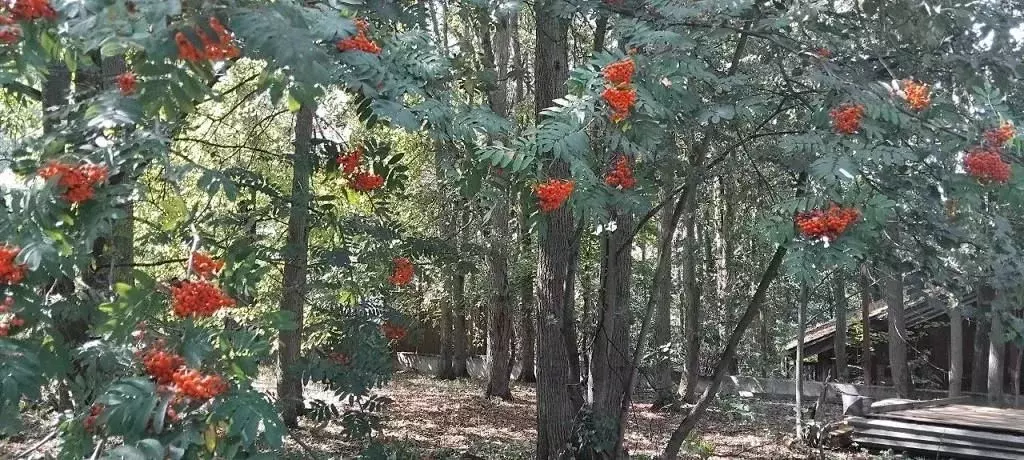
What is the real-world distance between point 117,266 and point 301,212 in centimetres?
137

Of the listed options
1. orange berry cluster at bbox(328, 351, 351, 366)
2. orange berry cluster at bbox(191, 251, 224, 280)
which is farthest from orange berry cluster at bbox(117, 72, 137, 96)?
orange berry cluster at bbox(328, 351, 351, 366)

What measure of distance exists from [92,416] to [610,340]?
4112mm

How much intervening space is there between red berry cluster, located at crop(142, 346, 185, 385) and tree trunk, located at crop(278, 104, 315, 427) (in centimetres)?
39

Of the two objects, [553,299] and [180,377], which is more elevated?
[553,299]

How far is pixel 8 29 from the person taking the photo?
2377 millimetres

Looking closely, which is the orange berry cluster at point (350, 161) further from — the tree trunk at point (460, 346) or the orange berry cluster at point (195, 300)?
the tree trunk at point (460, 346)

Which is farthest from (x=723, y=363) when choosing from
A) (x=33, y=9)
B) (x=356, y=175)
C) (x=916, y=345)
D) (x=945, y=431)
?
(x=916, y=345)

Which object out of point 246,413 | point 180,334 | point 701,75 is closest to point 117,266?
point 180,334

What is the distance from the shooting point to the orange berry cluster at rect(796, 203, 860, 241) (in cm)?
330

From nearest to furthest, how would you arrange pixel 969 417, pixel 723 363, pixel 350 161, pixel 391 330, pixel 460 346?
pixel 350 161
pixel 391 330
pixel 723 363
pixel 969 417
pixel 460 346

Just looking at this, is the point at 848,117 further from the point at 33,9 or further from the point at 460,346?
the point at 460,346

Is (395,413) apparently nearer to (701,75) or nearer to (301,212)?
(301,212)

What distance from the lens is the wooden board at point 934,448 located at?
8.51 m

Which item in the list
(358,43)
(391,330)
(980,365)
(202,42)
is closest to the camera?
(202,42)
